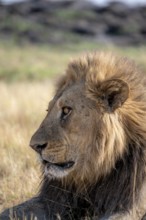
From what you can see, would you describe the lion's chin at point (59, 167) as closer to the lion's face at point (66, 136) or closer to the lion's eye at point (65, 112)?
the lion's face at point (66, 136)

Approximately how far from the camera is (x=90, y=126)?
4004mm

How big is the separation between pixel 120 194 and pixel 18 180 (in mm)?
1580

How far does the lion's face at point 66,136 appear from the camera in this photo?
3.98 meters

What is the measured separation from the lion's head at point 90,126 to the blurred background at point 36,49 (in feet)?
3.89

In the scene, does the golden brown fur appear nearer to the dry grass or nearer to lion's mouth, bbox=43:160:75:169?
lion's mouth, bbox=43:160:75:169

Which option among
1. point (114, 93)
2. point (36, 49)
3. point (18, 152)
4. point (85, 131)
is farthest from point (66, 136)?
point (36, 49)

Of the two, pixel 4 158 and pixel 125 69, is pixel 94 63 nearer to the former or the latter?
pixel 125 69

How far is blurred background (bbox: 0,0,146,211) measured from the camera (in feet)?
20.0

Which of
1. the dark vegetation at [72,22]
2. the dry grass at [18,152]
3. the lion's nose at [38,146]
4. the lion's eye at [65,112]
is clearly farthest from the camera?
the dark vegetation at [72,22]

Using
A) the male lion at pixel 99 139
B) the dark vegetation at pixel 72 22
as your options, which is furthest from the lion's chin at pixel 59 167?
the dark vegetation at pixel 72 22

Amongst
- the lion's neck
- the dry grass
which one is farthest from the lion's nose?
the dry grass

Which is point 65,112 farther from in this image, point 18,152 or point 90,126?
point 18,152

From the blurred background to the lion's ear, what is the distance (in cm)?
139

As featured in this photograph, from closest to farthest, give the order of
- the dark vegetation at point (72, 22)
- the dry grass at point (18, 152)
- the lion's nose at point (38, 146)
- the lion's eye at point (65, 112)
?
1. the lion's nose at point (38, 146)
2. the lion's eye at point (65, 112)
3. the dry grass at point (18, 152)
4. the dark vegetation at point (72, 22)
